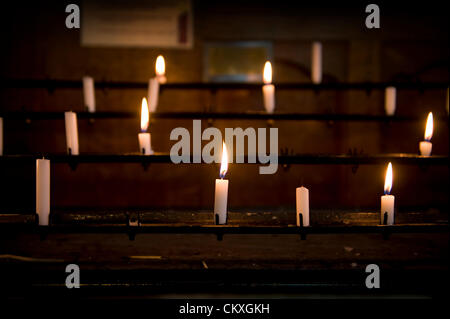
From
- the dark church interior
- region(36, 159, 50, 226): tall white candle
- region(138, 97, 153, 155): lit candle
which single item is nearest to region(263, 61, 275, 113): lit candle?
region(138, 97, 153, 155): lit candle

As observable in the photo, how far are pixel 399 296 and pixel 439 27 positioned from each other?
13.0ft

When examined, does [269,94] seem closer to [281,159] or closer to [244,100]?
[281,159]

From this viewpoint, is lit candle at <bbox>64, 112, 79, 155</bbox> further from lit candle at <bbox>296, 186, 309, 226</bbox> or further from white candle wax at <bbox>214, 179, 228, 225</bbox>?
lit candle at <bbox>296, 186, 309, 226</bbox>

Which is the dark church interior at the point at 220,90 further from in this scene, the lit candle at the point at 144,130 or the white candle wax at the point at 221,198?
the white candle wax at the point at 221,198

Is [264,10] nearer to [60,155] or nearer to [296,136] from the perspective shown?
[296,136]

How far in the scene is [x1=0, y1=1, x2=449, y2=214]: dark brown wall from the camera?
4.32m

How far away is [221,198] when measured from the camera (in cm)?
147

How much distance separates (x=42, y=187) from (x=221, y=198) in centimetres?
66

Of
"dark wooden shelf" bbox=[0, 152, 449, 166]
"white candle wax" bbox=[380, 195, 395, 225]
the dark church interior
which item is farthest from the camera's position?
the dark church interior

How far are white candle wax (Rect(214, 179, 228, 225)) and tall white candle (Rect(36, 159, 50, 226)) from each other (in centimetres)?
63

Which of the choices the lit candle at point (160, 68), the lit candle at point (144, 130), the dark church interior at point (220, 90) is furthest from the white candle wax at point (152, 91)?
the dark church interior at point (220, 90)

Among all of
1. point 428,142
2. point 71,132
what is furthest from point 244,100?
point 71,132

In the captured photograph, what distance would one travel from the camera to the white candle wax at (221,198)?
1.46 m

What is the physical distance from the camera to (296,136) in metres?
4.48
